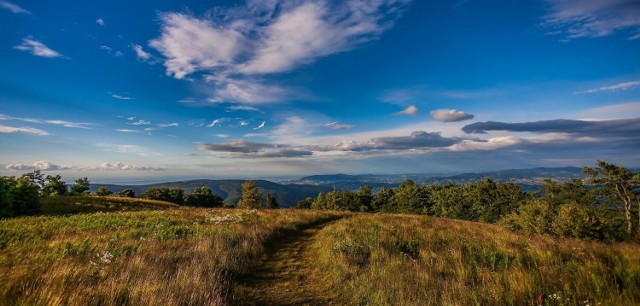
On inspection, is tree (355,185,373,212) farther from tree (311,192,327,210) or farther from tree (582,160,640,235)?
tree (582,160,640,235)

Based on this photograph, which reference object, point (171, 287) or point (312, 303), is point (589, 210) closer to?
point (312, 303)

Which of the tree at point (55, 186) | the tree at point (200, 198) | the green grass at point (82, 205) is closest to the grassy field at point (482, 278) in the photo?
the green grass at point (82, 205)

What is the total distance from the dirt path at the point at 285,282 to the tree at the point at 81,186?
89.3 metres

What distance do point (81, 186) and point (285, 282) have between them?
9465cm

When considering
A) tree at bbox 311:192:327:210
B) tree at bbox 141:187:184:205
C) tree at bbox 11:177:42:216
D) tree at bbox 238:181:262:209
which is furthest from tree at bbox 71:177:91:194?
tree at bbox 311:192:327:210

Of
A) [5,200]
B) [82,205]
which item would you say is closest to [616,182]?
[82,205]

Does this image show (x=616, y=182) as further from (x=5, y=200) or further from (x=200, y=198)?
(x=200, y=198)

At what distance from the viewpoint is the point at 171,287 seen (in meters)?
5.80

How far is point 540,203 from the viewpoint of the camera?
22609 mm

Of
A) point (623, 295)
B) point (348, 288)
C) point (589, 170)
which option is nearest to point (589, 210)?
point (623, 295)

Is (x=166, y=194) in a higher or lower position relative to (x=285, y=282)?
lower

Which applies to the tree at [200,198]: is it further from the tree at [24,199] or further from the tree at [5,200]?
the tree at [5,200]

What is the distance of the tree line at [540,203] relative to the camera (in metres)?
19.7

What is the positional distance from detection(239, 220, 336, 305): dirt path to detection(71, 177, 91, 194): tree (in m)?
89.3
